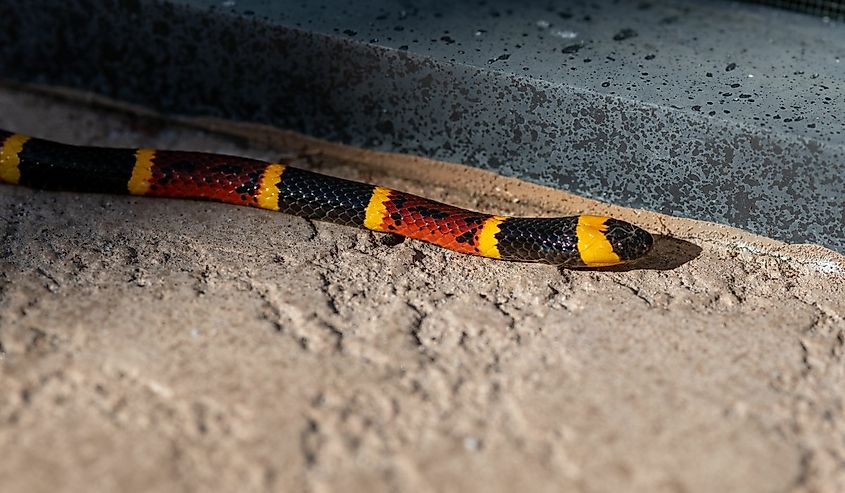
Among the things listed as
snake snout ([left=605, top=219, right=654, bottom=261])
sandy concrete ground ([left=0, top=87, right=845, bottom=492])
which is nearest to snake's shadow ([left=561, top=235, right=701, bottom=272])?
sandy concrete ground ([left=0, top=87, right=845, bottom=492])

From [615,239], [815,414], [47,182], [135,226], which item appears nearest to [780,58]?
[615,239]

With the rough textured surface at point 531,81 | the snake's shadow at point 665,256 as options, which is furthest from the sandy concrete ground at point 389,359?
the rough textured surface at point 531,81

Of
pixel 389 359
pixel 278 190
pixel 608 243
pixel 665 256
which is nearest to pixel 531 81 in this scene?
pixel 608 243

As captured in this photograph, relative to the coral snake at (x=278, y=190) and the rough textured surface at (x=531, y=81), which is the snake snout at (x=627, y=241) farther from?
the rough textured surface at (x=531, y=81)

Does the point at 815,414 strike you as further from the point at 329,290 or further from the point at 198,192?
the point at 198,192

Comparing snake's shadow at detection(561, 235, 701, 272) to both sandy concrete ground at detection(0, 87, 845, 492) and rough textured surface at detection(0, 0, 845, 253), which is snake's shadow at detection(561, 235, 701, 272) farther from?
rough textured surface at detection(0, 0, 845, 253)

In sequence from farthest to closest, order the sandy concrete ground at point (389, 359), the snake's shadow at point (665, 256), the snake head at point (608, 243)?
the snake's shadow at point (665, 256) < the snake head at point (608, 243) < the sandy concrete ground at point (389, 359)
